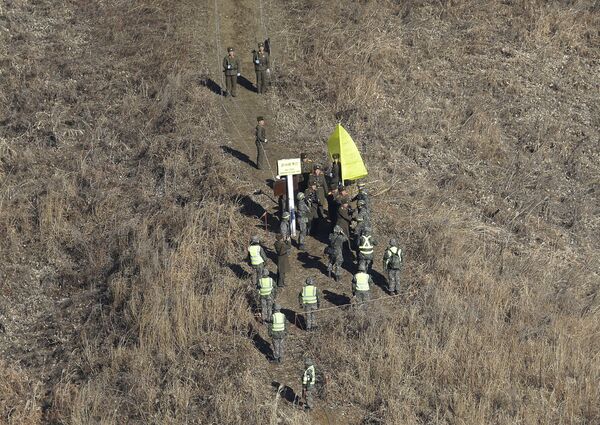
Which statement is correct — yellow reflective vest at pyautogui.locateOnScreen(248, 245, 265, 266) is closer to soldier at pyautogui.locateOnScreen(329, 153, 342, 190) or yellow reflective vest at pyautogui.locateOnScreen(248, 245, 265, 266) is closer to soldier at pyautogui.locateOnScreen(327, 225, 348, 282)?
soldier at pyautogui.locateOnScreen(327, 225, 348, 282)

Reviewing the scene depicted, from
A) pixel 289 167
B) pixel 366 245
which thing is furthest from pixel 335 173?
pixel 366 245

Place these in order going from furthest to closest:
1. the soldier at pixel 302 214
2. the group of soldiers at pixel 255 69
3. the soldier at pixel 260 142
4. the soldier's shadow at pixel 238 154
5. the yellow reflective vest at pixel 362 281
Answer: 1. the group of soldiers at pixel 255 69
2. the soldier's shadow at pixel 238 154
3. the soldier at pixel 260 142
4. the soldier at pixel 302 214
5. the yellow reflective vest at pixel 362 281

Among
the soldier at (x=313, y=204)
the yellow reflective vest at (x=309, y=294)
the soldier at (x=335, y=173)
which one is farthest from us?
the soldier at (x=335, y=173)

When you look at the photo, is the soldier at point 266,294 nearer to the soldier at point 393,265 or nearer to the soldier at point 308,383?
the soldier at point 308,383

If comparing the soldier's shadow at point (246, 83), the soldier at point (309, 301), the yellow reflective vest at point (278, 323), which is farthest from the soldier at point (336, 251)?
the soldier's shadow at point (246, 83)

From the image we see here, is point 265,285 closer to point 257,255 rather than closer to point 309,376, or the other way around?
point 257,255
